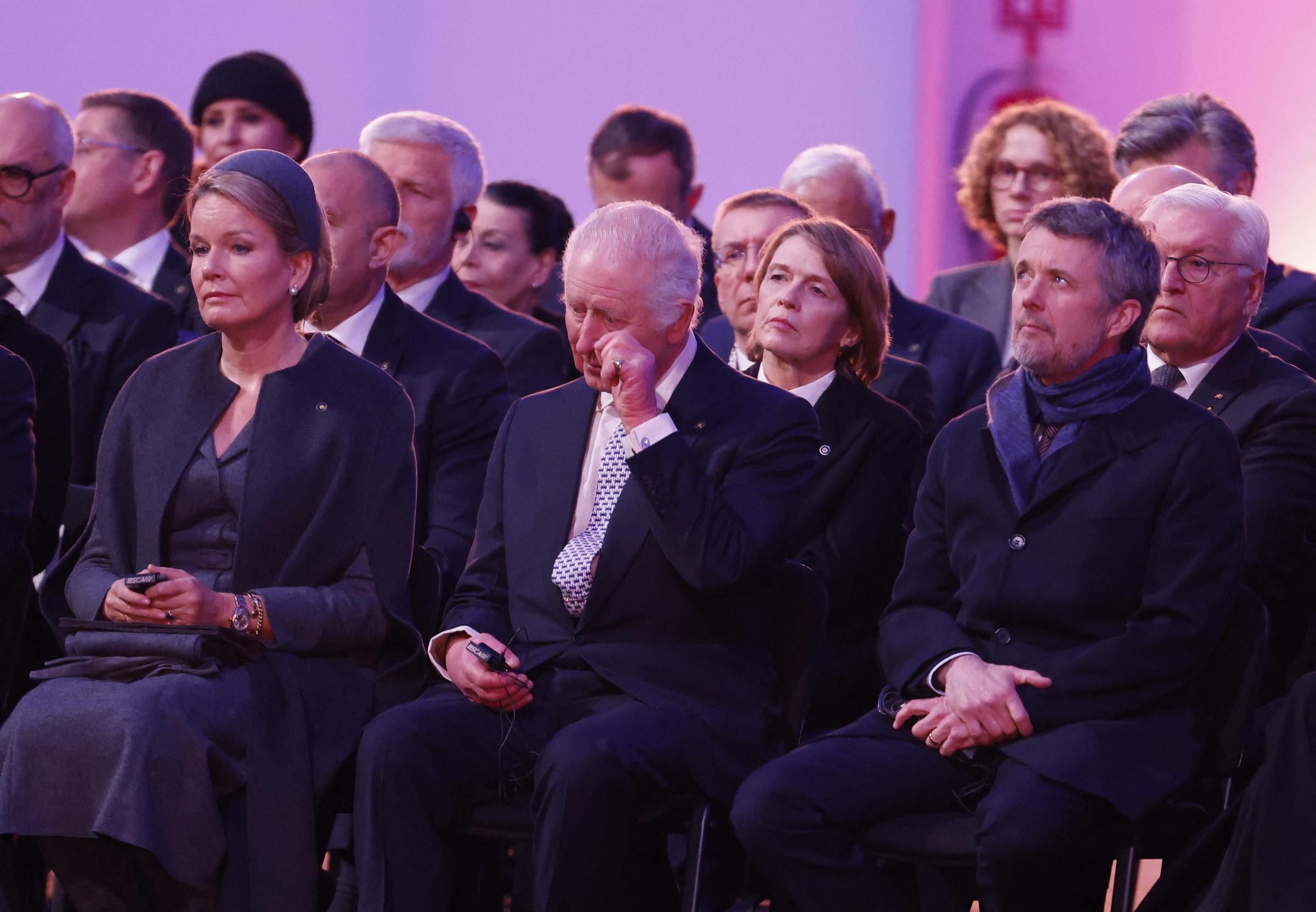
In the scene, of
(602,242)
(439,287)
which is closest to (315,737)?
(602,242)

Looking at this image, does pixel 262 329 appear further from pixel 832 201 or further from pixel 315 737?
pixel 832 201

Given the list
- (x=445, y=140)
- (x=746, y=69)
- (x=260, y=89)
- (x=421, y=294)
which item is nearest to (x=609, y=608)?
(x=421, y=294)

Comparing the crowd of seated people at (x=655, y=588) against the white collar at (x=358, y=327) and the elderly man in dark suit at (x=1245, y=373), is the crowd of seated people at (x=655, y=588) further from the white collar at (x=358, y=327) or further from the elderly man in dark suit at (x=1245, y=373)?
the white collar at (x=358, y=327)

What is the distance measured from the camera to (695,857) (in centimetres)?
304

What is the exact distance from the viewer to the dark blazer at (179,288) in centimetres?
502

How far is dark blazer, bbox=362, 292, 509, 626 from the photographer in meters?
3.93

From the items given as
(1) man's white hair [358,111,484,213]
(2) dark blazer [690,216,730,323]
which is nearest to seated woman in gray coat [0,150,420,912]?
(1) man's white hair [358,111,484,213]

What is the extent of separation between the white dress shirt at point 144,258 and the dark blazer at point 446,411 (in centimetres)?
127

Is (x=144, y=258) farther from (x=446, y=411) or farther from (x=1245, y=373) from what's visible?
(x=1245, y=373)

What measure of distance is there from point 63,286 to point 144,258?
0.70m

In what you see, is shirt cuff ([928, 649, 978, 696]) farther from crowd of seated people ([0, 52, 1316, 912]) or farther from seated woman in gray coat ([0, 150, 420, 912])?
seated woman in gray coat ([0, 150, 420, 912])

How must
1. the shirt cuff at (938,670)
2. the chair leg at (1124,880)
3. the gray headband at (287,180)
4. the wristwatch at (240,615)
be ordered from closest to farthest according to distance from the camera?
the chair leg at (1124,880) → the shirt cuff at (938,670) → the wristwatch at (240,615) → the gray headband at (287,180)

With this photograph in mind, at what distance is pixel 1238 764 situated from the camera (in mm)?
3002

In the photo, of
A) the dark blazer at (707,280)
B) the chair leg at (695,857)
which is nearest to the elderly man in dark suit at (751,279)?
the dark blazer at (707,280)
